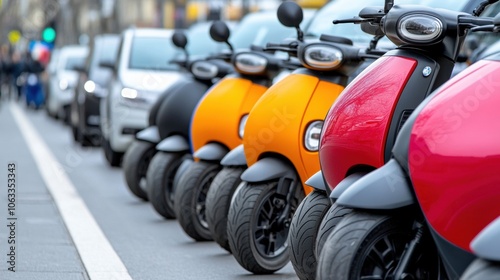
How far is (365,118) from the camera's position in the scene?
5.69 metres

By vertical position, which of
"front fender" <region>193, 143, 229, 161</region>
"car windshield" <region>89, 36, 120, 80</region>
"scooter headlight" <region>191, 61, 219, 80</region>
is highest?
"scooter headlight" <region>191, 61, 219, 80</region>

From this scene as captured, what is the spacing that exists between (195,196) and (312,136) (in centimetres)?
166

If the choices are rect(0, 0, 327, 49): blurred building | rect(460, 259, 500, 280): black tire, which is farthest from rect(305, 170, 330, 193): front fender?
rect(0, 0, 327, 49): blurred building

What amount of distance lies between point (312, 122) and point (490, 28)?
2195 millimetres

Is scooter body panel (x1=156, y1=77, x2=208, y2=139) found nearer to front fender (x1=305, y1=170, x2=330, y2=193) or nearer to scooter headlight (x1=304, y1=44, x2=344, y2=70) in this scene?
scooter headlight (x1=304, y1=44, x2=344, y2=70)

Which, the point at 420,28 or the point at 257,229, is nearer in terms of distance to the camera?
the point at 420,28

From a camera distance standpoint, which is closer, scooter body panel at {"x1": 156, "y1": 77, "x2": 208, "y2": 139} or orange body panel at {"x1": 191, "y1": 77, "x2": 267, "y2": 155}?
orange body panel at {"x1": 191, "y1": 77, "x2": 267, "y2": 155}

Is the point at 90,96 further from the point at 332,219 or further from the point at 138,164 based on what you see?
the point at 332,219

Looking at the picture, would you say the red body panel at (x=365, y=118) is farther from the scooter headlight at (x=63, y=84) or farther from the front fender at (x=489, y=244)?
the scooter headlight at (x=63, y=84)

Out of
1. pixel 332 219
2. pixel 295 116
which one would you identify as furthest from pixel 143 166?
pixel 332 219

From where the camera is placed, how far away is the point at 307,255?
6.29 metres

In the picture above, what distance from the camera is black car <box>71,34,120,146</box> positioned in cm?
2003

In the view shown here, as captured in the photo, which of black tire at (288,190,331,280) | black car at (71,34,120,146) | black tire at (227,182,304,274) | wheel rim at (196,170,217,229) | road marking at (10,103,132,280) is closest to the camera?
black tire at (288,190,331,280)

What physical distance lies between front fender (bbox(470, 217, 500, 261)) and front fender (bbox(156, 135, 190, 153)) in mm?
6269
